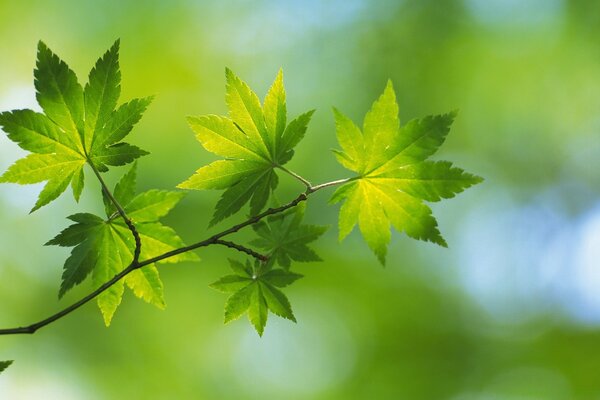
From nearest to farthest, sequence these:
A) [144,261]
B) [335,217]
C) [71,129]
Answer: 1. [144,261]
2. [71,129]
3. [335,217]

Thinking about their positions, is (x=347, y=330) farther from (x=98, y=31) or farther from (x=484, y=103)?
(x=98, y=31)

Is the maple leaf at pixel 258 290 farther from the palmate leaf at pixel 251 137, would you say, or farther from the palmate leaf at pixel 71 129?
the palmate leaf at pixel 71 129

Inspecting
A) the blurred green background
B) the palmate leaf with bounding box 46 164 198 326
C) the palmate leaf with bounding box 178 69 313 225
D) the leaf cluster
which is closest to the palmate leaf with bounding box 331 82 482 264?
the leaf cluster

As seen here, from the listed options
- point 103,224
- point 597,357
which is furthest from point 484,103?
point 103,224

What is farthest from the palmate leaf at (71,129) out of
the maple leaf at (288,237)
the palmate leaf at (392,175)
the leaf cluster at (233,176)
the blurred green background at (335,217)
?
the blurred green background at (335,217)

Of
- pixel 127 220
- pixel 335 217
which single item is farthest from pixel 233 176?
pixel 335 217

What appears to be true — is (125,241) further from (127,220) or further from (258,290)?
(258,290)
